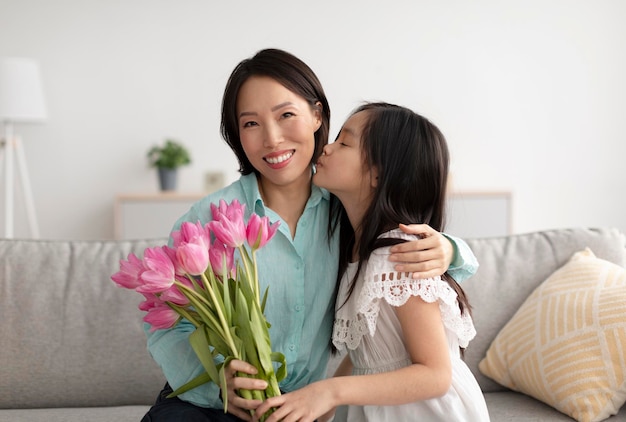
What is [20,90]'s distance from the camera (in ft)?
14.6

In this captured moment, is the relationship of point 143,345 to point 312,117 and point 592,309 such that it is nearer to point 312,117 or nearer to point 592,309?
point 312,117

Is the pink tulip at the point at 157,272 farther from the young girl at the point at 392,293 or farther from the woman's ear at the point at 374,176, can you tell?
the woman's ear at the point at 374,176

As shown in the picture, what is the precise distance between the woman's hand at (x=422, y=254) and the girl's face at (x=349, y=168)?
0.54ft

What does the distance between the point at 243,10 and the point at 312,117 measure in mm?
3564

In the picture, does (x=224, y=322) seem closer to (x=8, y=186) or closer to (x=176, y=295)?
(x=176, y=295)

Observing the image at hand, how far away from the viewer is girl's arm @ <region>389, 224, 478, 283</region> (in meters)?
1.43

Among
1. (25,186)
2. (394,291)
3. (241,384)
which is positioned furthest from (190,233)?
(25,186)

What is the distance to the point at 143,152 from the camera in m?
5.05

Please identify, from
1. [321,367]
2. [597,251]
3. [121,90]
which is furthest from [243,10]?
[321,367]

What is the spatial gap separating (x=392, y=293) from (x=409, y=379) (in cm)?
16

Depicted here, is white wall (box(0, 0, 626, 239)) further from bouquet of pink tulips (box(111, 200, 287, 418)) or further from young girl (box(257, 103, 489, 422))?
bouquet of pink tulips (box(111, 200, 287, 418))

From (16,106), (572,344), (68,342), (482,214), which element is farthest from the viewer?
(482,214)

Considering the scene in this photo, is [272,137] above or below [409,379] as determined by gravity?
above

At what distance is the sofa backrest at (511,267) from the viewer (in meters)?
2.14
